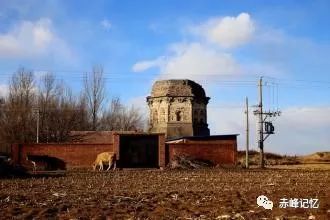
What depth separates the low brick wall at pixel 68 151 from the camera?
141ft

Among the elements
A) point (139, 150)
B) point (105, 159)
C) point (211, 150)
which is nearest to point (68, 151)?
point (105, 159)

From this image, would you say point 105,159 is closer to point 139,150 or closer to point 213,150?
point 139,150

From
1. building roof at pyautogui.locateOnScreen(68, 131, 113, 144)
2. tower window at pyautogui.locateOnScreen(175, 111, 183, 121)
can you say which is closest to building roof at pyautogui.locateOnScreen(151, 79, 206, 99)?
tower window at pyautogui.locateOnScreen(175, 111, 183, 121)

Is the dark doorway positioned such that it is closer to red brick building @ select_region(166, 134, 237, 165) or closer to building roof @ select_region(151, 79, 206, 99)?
red brick building @ select_region(166, 134, 237, 165)

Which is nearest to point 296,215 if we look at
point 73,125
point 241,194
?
point 241,194

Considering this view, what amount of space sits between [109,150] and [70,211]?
31170 mm

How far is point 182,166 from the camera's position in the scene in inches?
1622

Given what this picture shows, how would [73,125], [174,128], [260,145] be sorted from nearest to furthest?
[260,145] → [174,128] → [73,125]

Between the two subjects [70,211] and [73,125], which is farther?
[73,125]

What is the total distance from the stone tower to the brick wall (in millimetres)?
19158

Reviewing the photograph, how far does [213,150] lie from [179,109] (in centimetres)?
2174

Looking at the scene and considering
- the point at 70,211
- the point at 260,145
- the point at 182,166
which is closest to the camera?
the point at 70,211

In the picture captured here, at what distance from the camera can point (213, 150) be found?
1725 inches

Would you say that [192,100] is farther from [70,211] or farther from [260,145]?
[70,211]
